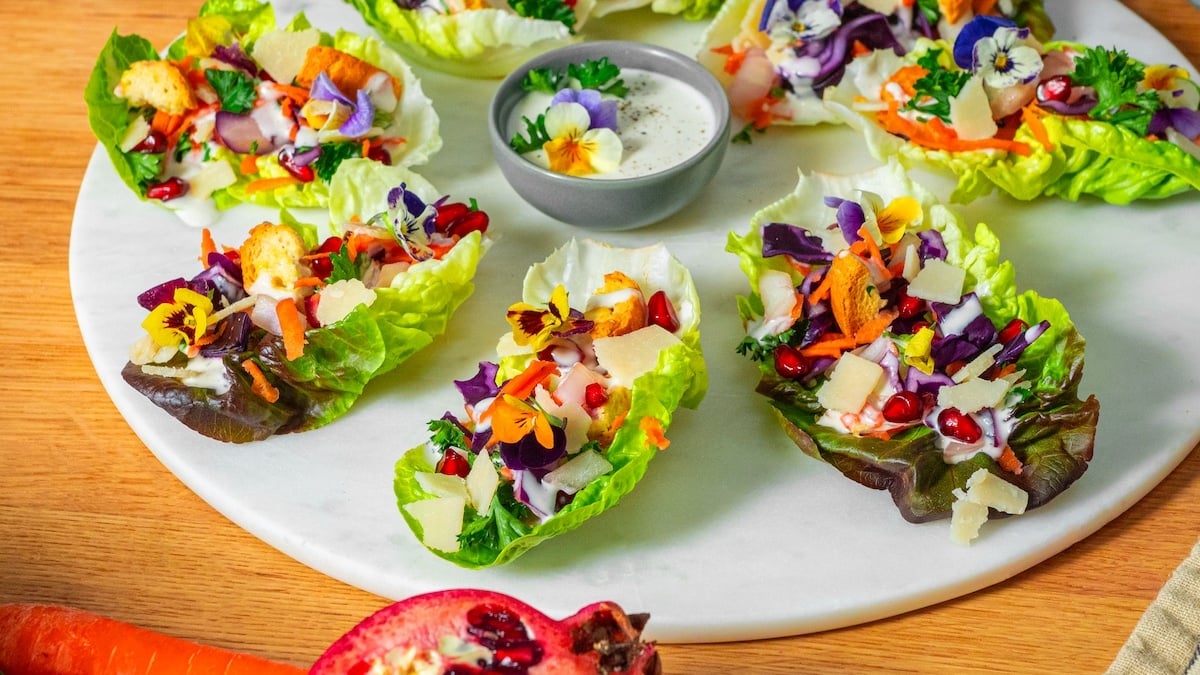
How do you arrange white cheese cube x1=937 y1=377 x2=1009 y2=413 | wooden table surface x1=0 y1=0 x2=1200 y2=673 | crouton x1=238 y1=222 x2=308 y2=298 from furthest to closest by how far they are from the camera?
crouton x1=238 y1=222 x2=308 y2=298, white cheese cube x1=937 y1=377 x2=1009 y2=413, wooden table surface x1=0 y1=0 x2=1200 y2=673

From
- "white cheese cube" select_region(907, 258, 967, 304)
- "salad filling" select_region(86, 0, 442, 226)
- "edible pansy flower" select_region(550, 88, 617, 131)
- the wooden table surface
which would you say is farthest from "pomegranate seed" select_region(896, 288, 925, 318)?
"salad filling" select_region(86, 0, 442, 226)

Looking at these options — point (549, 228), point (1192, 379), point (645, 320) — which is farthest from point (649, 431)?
point (1192, 379)

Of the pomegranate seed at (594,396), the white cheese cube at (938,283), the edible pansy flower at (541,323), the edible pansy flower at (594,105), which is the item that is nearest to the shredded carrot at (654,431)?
the pomegranate seed at (594,396)

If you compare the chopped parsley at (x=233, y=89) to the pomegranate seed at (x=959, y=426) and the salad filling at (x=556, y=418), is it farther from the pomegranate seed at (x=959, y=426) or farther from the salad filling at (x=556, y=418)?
the pomegranate seed at (x=959, y=426)

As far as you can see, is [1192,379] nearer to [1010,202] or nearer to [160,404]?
[1010,202]

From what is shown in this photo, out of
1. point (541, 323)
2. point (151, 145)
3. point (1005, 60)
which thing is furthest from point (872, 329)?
point (151, 145)

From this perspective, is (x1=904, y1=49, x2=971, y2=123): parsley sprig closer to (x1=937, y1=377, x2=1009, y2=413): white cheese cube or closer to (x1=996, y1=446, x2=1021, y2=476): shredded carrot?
(x1=937, y1=377, x2=1009, y2=413): white cheese cube

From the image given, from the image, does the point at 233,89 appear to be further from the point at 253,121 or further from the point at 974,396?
the point at 974,396
